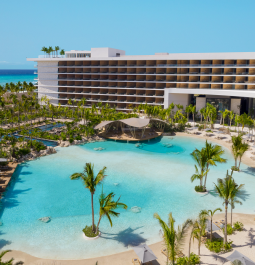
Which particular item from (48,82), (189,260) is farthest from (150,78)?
(189,260)

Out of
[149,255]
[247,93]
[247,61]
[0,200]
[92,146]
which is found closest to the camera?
[149,255]

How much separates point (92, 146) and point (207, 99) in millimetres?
29674

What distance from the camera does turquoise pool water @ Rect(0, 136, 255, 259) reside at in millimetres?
17969

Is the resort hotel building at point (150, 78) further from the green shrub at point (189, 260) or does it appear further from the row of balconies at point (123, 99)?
the green shrub at point (189, 260)

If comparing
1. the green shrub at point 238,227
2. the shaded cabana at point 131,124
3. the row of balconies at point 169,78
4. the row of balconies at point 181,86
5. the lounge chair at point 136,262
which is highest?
the row of balconies at point 169,78

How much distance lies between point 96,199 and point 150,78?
45660 mm

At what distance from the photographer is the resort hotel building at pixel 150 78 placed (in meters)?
55.9

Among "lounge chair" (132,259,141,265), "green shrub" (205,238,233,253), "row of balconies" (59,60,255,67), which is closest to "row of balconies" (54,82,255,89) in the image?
"row of balconies" (59,60,255,67)

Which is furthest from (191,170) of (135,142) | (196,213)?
(135,142)

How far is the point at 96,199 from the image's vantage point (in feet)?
79.0

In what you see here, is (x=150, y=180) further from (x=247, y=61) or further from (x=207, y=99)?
(x=247, y=61)

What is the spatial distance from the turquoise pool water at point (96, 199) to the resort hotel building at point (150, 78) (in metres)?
24.1

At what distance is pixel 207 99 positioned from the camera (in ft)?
190

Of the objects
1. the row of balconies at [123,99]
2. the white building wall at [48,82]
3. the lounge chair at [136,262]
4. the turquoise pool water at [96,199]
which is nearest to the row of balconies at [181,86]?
the row of balconies at [123,99]
